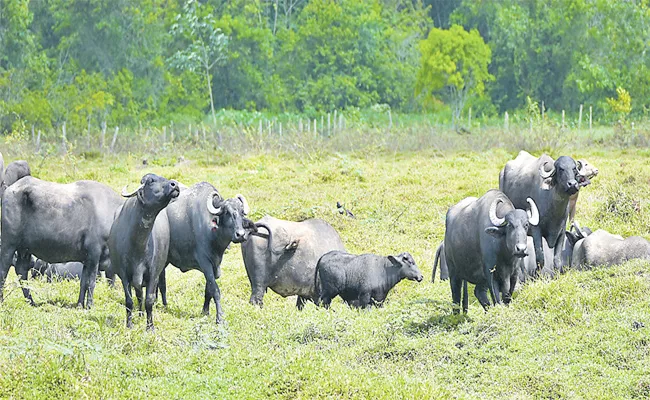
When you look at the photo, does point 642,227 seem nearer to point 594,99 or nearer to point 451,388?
point 451,388

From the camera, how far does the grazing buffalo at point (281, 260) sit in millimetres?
12758

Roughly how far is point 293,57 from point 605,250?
4306 centimetres

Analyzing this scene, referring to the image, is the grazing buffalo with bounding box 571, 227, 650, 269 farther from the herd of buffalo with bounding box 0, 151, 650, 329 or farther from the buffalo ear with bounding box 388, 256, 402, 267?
the buffalo ear with bounding box 388, 256, 402, 267

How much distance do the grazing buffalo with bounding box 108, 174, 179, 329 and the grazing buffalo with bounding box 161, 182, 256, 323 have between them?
794 millimetres

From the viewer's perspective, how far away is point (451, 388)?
8.98 m

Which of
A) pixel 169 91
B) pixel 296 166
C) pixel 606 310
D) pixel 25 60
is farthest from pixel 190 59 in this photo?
pixel 606 310

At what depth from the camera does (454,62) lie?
46.9 metres

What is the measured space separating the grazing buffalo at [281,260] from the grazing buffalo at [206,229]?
56cm

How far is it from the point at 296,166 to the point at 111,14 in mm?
25387

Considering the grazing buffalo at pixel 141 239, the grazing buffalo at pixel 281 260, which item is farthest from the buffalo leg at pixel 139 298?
the grazing buffalo at pixel 281 260

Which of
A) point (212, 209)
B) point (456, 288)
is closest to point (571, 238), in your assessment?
point (456, 288)

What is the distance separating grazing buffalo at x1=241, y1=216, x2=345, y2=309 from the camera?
1276 centimetres

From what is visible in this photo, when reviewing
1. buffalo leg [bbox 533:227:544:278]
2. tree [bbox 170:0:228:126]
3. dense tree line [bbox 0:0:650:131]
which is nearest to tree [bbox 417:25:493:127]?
dense tree line [bbox 0:0:650:131]

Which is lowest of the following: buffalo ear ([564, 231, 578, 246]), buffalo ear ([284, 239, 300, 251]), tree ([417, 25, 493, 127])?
tree ([417, 25, 493, 127])
